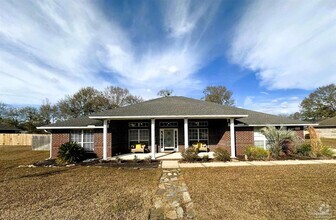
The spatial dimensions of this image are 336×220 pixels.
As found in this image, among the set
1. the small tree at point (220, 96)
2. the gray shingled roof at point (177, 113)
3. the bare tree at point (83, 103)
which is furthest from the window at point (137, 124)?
the small tree at point (220, 96)

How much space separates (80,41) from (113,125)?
19.7 feet

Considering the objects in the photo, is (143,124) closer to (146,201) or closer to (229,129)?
(229,129)

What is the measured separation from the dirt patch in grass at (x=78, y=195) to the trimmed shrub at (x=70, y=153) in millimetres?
3147

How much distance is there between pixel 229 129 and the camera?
47.2 feet

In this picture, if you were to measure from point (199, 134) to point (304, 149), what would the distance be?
720cm

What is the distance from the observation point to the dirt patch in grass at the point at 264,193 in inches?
183

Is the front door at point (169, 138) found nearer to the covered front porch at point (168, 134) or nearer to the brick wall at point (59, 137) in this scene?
the covered front porch at point (168, 134)

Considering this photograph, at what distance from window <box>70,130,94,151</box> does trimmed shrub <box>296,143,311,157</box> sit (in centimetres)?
1452

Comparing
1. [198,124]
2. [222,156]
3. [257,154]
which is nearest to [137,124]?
[198,124]

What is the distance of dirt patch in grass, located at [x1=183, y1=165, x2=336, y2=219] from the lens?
465 centimetres

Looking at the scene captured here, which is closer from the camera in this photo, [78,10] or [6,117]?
[78,10]

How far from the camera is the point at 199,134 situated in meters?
16.1

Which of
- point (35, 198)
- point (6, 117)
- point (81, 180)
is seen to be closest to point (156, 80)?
point (81, 180)

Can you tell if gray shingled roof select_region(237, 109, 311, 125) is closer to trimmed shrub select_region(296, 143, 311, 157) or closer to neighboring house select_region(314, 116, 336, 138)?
trimmed shrub select_region(296, 143, 311, 157)
